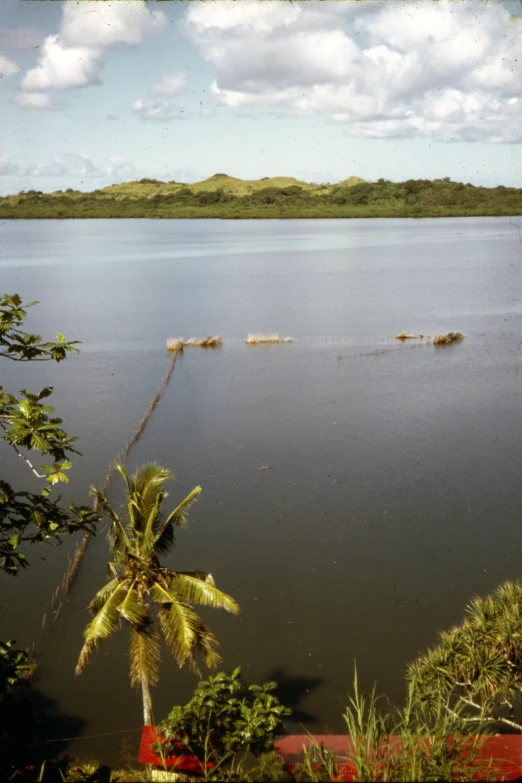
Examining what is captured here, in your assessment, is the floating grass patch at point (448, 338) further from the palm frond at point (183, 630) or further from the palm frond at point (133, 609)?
→ the palm frond at point (133, 609)

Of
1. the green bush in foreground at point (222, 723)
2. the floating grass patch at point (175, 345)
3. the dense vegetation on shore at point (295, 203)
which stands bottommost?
the green bush in foreground at point (222, 723)

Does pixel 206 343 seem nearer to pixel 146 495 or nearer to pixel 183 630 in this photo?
pixel 146 495

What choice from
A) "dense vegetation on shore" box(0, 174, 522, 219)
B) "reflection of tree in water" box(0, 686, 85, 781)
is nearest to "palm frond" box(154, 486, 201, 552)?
"reflection of tree in water" box(0, 686, 85, 781)

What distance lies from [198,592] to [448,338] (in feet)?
124

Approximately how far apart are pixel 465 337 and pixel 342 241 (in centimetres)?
6849

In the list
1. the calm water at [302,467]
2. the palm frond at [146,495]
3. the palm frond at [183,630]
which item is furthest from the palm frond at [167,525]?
the calm water at [302,467]

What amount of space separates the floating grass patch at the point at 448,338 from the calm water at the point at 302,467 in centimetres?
96

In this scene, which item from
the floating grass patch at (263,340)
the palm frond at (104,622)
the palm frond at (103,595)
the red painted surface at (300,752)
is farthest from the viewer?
the floating grass patch at (263,340)

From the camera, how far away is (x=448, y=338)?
4703 cm

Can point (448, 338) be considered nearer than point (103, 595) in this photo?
No

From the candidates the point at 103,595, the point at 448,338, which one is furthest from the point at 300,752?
the point at 448,338

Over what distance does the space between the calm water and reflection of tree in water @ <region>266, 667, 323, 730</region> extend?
4 cm

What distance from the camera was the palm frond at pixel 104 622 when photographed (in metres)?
11.6

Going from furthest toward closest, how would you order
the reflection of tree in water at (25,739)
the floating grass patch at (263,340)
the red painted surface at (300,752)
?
the floating grass patch at (263,340) → the red painted surface at (300,752) → the reflection of tree in water at (25,739)
